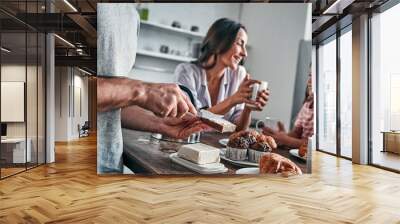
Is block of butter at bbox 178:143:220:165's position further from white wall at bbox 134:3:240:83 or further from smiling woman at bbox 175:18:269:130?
white wall at bbox 134:3:240:83

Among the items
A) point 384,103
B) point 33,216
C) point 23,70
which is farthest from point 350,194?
point 23,70

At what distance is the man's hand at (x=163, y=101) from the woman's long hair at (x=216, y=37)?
59 cm

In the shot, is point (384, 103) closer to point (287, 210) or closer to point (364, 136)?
point (364, 136)

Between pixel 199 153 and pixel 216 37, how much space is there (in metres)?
1.75

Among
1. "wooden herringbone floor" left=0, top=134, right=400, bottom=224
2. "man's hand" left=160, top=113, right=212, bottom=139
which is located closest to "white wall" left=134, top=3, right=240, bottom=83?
"man's hand" left=160, top=113, right=212, bottom=139

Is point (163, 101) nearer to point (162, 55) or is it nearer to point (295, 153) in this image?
point (162, 55)

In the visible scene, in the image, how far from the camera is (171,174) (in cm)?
550

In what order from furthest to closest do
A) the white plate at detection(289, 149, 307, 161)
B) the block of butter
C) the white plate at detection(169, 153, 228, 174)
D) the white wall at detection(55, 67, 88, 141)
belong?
the white wall at detection(55, 67, 88, 141) → the white plate at detection(289, 149, 307, 161) → the white plate at detection(169, 153, 228, 174) → the block of butter

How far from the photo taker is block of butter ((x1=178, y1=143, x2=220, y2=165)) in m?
5.25

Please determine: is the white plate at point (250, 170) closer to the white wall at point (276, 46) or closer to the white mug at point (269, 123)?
the white mug at point (269, 123)

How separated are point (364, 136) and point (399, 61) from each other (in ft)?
5.30

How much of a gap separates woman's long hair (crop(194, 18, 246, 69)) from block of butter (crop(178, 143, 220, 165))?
1199 millimetres

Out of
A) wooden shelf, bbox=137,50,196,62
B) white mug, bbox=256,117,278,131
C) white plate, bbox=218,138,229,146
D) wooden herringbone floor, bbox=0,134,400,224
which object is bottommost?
wooden herringbone floor, bbox=0,134,400,224

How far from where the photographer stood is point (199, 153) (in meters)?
5.23
